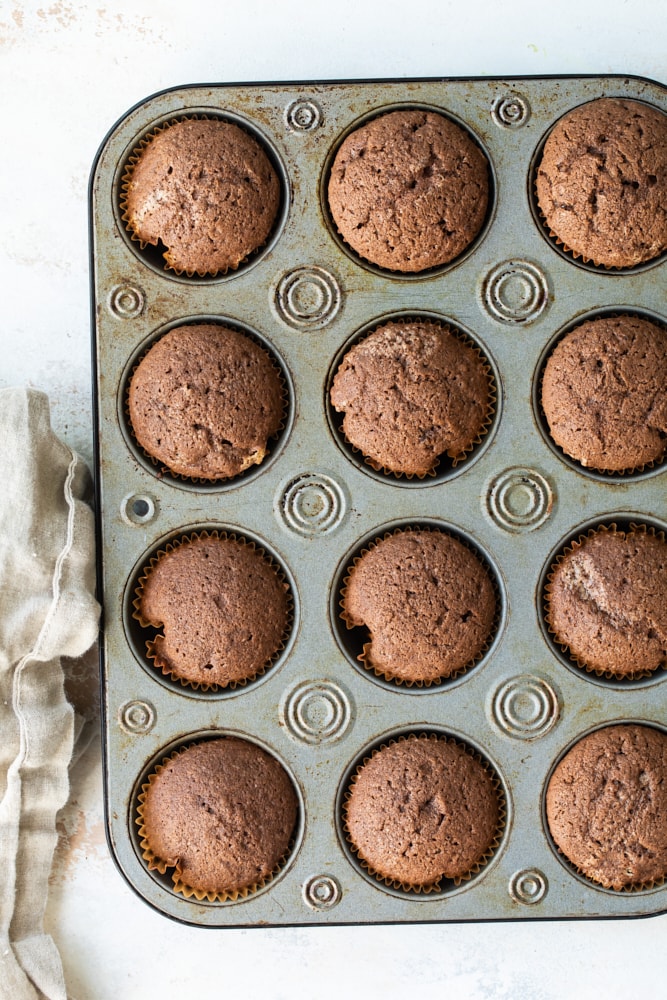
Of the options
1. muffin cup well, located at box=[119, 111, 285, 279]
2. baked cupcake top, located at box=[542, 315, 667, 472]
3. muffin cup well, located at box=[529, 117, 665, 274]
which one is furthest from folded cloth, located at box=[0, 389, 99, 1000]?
muffin cup well, located at box=[529, 117, 665, 274]

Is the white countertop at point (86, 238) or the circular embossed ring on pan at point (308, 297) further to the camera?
the white countertop at point (86, 238)

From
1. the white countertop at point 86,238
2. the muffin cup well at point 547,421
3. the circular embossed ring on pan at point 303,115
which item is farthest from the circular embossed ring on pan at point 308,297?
the white countertop at point 86,238

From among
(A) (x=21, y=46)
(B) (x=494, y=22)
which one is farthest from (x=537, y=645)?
(A) (x=21, y=46)

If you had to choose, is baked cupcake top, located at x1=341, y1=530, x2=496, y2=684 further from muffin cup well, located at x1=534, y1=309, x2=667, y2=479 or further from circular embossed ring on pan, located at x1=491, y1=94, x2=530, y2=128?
circular embossed ring on pan, located at x1=491, y1=94, x2=530, y2=128

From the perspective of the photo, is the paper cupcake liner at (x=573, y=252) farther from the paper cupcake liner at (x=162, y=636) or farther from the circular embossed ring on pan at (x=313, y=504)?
the paper cupcake liner at (x=162, y=636)

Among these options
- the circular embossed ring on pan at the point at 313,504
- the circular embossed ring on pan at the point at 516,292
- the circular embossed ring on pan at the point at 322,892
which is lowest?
the circular embossed ring on pan at the point at 322,892

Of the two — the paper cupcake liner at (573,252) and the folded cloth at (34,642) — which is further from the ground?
the paper cupcake liner at (573,252)

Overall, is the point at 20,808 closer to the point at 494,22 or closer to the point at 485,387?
the point at 485,387
